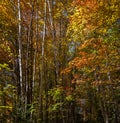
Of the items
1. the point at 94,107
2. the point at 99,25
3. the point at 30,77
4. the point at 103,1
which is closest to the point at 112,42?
the point at 99,25

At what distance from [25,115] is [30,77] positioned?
4001mm

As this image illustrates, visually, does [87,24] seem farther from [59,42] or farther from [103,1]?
[59,42]

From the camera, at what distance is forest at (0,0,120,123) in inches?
310

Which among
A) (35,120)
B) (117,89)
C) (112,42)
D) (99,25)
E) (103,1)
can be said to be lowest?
(35,120)

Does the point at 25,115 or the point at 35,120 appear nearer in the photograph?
the point at 25,115

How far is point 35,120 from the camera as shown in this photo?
7.66 metres

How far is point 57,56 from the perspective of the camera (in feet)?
36.9

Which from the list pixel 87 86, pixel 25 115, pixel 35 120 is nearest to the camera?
pixel 25 115

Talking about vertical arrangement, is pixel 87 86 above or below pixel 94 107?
above

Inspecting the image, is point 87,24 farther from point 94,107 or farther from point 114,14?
point 94,107

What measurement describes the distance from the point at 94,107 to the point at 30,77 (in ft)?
18.2

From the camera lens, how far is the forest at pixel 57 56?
7.86m

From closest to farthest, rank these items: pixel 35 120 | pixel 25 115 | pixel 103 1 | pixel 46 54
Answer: pixel 25 115 → pixel 35 120 → pixel 103 1 → pixel 46 54

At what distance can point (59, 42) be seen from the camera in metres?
11.6
